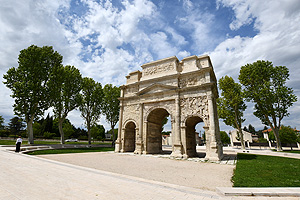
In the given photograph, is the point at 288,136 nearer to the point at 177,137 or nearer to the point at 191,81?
the point at 191,81

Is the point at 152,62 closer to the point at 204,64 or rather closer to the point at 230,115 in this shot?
the point at 204,64

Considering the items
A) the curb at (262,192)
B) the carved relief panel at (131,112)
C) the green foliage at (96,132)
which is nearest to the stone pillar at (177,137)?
the carved relief panel at (131,112)

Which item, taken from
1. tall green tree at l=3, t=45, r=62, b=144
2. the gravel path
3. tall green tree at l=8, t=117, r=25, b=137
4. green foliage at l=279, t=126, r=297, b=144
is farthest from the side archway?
tall green tree at l=8, t=117, r=25, b=137

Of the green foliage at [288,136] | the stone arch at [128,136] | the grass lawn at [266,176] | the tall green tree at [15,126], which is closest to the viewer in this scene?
the grass lawn at [266,176]

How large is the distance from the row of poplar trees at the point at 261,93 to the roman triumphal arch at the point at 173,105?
10486mm

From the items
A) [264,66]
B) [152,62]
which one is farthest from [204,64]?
[264,66]

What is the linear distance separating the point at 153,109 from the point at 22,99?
729 inches

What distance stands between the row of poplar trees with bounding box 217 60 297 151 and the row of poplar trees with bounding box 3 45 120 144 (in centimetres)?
2168

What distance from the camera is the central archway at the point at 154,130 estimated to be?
17828 mm

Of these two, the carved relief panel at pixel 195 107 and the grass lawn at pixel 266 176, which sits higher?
the carved relief panel at pixel 195 107

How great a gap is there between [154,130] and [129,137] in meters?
3.77

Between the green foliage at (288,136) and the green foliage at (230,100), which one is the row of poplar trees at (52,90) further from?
the green foliage at (288,136)

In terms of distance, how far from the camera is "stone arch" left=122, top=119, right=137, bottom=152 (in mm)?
19158

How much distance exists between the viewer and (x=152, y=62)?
1920cm
